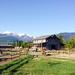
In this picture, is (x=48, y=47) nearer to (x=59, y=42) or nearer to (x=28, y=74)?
(x=59, y=42)

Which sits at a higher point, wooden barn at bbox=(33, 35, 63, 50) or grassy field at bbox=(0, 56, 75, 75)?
wooden barn at bbox=(33, 35, 63, 50)

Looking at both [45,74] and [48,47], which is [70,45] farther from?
[45,74]

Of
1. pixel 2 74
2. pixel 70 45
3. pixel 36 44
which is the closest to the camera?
pixel 2 74

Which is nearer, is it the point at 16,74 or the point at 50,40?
the point at 16,74

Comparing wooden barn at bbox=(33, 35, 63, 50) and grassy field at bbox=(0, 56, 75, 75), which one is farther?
wooden barn at bbox=(33, 35, 63, 50)

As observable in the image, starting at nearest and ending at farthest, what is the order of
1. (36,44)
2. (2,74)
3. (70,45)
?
(2,74), (70,45), (36,44)

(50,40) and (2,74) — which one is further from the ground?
(50,40)

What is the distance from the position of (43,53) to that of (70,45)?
120 ft

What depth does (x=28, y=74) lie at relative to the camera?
20.0 metres

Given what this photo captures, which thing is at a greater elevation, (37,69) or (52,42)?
(52,42)

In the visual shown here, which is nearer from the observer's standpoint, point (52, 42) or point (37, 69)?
point (37, 69)

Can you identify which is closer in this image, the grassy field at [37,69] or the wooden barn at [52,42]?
the grassy field at [37,69]

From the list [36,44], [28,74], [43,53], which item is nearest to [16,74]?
[28,74]

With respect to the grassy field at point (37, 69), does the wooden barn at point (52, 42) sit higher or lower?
higher
